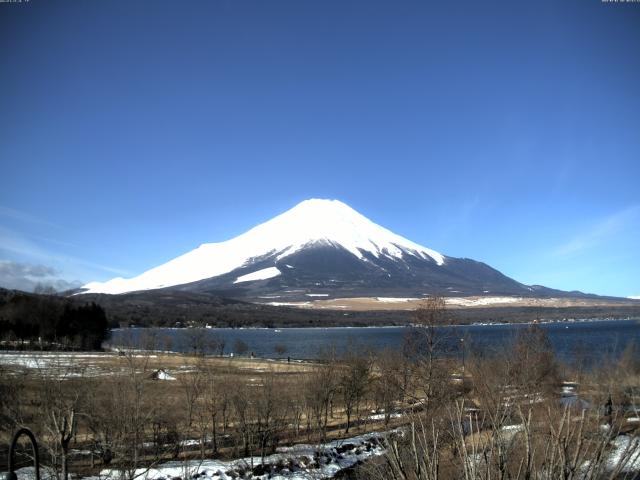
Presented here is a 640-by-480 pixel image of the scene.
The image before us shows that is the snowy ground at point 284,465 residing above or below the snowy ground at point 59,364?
below

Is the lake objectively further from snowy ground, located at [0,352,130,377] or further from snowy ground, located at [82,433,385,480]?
snowy ground, located at [82,433,385,480]

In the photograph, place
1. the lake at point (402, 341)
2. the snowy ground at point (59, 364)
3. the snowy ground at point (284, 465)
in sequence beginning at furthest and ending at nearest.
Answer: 1. the lake at point (402, 341)
2. the snowy ground at point (284, 465)
3. the snowy ground at point (59, 364)

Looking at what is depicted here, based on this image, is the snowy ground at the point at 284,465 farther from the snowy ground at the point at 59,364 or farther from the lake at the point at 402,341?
the lake at the point at 402,341

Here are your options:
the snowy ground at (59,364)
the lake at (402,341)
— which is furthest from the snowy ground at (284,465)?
the lake at (402,341)

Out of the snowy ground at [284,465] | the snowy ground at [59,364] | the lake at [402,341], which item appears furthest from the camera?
the lake at [402,341]

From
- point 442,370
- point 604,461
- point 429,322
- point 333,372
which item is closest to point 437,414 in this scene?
point 429,322

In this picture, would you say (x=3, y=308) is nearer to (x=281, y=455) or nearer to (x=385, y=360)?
(x=385, y=360)

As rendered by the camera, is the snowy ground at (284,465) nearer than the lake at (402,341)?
Yes

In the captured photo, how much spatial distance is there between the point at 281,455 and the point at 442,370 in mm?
11554

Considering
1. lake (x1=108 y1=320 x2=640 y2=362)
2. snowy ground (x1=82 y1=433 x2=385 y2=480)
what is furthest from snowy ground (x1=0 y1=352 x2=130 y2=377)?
snowy ground (x1=82 y1=433 x2=385 y2=480)

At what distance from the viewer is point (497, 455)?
5164 millimetres

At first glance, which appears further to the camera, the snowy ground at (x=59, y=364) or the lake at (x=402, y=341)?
the lake at (x=402, y=341)

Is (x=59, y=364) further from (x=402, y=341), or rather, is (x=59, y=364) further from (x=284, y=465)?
(x=402, y=341)

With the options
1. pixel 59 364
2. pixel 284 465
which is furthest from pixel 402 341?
pixel 59 364
